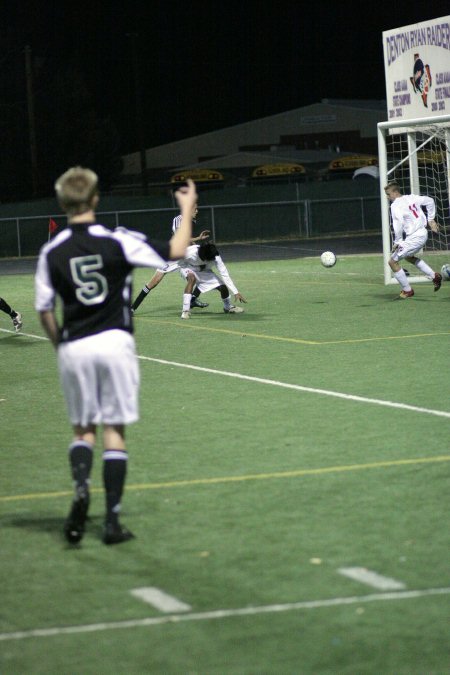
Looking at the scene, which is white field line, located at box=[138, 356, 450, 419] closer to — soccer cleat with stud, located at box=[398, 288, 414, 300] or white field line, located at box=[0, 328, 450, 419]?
white field line, located at box=[0, 328, 450, 419]

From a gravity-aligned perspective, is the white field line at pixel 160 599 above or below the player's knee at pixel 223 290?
below

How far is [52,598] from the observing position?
581 centimetres

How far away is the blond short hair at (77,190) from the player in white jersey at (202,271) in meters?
12.8

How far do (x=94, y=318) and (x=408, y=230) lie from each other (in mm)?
15439

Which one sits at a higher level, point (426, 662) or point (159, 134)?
point (159, 134)

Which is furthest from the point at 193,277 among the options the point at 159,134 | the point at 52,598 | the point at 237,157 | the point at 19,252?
the point at 159,134

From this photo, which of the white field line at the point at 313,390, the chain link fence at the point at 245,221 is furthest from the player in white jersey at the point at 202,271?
the chain link fence at the point at 245,221

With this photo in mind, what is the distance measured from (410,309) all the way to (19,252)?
89.3 ft

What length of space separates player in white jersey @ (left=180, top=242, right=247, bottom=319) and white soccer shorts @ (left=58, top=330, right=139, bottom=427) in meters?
12.8

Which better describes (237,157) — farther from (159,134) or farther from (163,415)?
(163,415)

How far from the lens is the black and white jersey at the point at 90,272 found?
6543 millimetres

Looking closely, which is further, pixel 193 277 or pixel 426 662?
pixel 193 277

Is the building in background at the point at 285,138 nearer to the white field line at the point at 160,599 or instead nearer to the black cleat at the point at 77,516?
the black cleat at the point at 77,516

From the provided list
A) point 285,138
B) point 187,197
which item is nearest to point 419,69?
point 187,197
